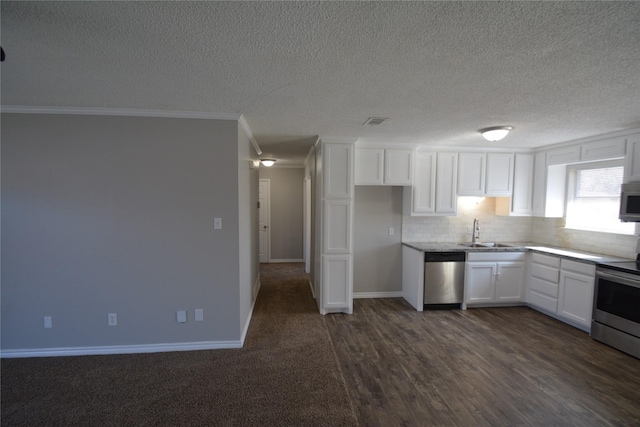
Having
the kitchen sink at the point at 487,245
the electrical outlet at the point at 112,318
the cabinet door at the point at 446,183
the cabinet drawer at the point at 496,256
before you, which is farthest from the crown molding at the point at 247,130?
the kitchen sink at the point at 487,245

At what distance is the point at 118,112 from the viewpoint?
8.66 feet

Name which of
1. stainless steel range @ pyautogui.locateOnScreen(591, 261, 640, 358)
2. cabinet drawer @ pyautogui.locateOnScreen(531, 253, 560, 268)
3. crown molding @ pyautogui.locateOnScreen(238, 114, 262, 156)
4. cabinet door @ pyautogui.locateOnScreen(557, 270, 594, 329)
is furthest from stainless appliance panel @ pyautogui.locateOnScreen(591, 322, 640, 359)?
crown molding @ pyautogui.locateOnScreen(238, 114, 262, 156)

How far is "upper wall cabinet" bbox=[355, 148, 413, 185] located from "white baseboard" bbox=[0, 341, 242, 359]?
266cm

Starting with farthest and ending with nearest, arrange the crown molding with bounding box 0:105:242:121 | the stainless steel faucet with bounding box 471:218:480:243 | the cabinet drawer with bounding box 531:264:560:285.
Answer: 1. the stainless steel faucet with bounding box 471:218:480:243
2. the cabinet drawer with bounding box 531:264:560:285
3. the crown molding with bounding box 0:105:242:121

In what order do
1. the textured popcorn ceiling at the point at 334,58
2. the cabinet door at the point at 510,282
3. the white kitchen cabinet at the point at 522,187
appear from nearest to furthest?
1. the textured popcorn ceiling at the point at 334,58
2. the cabinet door at the point at 510,282
3. the white kitchen cabinet at the point at 522,187

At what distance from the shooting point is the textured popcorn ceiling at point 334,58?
127 centimetres

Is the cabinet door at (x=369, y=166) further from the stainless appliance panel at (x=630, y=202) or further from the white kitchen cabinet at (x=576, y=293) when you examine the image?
the stainless appliance panel at (x=630, y=202)

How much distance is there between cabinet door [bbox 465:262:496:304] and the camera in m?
4.02

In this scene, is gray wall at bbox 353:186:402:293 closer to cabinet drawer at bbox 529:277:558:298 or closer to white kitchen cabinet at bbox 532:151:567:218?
cabinet drawer at bbox 529:277:558:298

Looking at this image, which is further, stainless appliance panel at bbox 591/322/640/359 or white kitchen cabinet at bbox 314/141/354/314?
white kitchen cabinet at bbox 314/141/354/314

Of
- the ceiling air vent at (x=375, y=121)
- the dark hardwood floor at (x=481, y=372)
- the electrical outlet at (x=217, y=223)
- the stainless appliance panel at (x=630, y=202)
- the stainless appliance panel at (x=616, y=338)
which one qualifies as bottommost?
the dark hardwood floor at (x=481, y=372)

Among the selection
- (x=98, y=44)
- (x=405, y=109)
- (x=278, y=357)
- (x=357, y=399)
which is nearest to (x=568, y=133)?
(x=405, y=109)

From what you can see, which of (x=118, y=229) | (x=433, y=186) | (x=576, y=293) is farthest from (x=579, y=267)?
(x=118, y=229)

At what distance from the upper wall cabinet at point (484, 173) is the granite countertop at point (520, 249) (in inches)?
32.8
